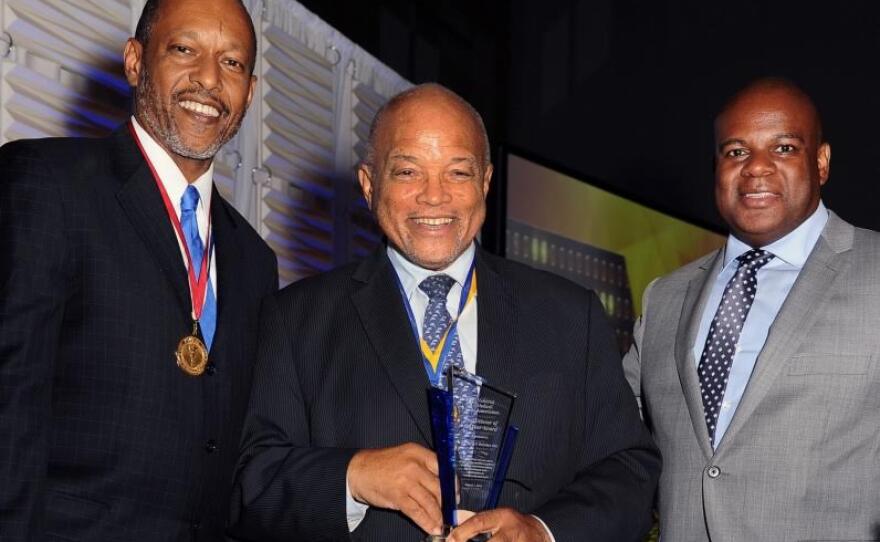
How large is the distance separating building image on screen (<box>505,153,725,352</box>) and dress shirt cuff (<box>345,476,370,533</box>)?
3.14 m

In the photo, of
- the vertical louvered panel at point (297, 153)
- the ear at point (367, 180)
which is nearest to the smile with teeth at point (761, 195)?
the ear at point (367, 180)

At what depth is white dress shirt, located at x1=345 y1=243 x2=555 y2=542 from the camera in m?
2.30

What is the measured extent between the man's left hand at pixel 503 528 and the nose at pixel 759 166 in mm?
1215

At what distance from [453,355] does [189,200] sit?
67cm

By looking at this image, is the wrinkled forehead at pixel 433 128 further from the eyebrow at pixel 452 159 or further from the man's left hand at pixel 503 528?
the man's left hand at pixel 503 528

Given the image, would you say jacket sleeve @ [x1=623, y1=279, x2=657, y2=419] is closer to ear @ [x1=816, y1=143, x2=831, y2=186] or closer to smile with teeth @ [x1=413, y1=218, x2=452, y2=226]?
ear @ [x1=816, y1=143, x2=831, y2=186]

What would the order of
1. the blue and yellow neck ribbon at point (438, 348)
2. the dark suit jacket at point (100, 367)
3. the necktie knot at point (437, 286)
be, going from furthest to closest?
the necktie knot at point (437, 286), the blue and yellow neck ribbon at point (438, 348), the dark suit jacket at point (100, 367)

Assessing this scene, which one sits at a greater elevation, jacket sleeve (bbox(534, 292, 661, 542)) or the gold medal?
the gold medal

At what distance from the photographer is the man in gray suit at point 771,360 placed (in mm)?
2615

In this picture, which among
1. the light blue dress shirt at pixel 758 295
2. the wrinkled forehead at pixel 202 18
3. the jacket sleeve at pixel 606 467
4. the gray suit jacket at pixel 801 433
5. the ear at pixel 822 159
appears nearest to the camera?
the jacket sleeve at pixel 606 467

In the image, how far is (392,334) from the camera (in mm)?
2256

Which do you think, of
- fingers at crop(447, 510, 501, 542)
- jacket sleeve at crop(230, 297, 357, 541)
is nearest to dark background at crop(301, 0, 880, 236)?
jacket sleeve at crop(230, 297, 357, 541)

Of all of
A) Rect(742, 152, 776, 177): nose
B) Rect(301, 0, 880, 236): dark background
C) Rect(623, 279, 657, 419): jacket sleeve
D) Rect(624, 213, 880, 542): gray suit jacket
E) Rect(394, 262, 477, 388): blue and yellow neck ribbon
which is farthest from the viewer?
Rect(301, 0, 880, 236): dark background

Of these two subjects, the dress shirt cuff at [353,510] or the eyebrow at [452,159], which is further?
the eyebrow at [452,159]
